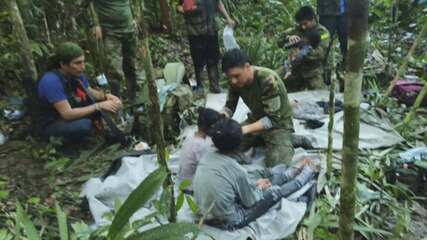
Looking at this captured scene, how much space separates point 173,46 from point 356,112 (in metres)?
6.27

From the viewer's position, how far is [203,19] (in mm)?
6000

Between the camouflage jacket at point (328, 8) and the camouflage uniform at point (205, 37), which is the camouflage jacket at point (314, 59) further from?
the camouflage uniform at point (205, 37)

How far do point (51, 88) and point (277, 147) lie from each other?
204 centimetres

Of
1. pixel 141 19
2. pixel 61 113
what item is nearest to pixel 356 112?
pixel 141 19

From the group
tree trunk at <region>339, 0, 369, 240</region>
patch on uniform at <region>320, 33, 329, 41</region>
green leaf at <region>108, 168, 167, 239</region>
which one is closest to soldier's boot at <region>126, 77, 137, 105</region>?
patch on uniform at <region>320, 33, 329, 41</region>

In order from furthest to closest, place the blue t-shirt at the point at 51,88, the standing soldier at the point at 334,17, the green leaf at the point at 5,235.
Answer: the standing soldier at the point at 334,17 → the blue t-shirt at the point at 51,88 → the green leaf at the point at 5,235

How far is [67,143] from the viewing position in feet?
15.2

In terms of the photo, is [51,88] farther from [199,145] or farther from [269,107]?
[269,107]

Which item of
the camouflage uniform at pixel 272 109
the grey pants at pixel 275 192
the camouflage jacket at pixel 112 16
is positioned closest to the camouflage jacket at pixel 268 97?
the camouflage uniform at pixel 272 109

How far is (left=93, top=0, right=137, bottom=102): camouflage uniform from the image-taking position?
5.43 m

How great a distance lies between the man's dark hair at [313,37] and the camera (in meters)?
6.12

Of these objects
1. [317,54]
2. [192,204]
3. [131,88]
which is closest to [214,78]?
[131,88]

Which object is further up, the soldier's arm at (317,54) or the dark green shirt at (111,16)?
the dark green shirt at (111,16)

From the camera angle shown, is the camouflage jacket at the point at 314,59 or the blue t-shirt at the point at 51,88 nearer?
the blue t-shirt at the point at 51,88
